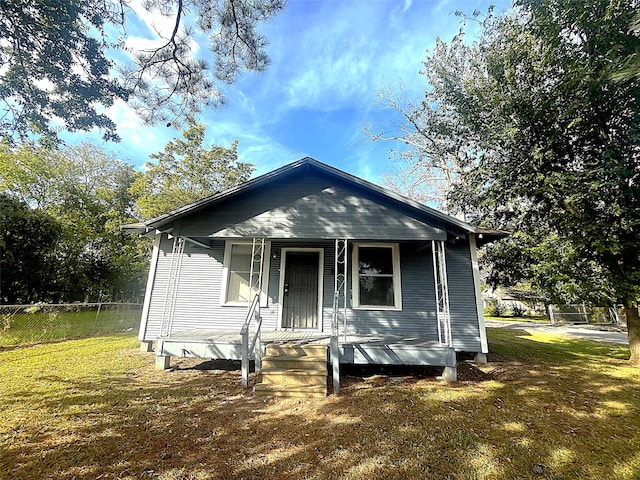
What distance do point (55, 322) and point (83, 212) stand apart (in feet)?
37.4

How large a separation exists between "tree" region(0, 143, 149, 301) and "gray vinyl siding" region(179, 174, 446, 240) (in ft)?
45.9

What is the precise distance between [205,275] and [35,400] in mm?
3732

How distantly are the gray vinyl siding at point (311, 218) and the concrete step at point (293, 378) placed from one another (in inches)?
101

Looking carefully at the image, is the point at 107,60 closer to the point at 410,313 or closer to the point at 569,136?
the point at 410,313

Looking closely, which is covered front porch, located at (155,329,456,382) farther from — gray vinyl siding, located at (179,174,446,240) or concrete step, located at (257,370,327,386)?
gray vinyl siding, located at (179,174,446,240)

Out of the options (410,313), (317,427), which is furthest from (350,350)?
(410,313)

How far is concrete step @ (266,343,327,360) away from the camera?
16.1ft

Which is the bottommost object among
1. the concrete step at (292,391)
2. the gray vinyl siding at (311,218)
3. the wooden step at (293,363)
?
the concrete step at (292,391)

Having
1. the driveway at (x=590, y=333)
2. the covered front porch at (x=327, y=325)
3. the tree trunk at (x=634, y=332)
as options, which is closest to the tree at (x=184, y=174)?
the covered front porch at (x=327, y=325)

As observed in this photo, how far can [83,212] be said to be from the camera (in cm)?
1759

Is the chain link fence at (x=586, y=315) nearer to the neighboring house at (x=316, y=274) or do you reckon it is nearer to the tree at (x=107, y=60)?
the neighboring house at (x=316, y=274)

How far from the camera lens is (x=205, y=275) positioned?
7367mm

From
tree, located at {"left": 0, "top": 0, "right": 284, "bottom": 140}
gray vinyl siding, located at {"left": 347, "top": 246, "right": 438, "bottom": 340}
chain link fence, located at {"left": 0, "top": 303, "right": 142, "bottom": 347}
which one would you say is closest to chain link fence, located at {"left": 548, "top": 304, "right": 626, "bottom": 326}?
gray vinyl siding, located at {"left": 347, "top": 246, "right": 438, "bottom": 340}

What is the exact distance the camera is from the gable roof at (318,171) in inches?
236
